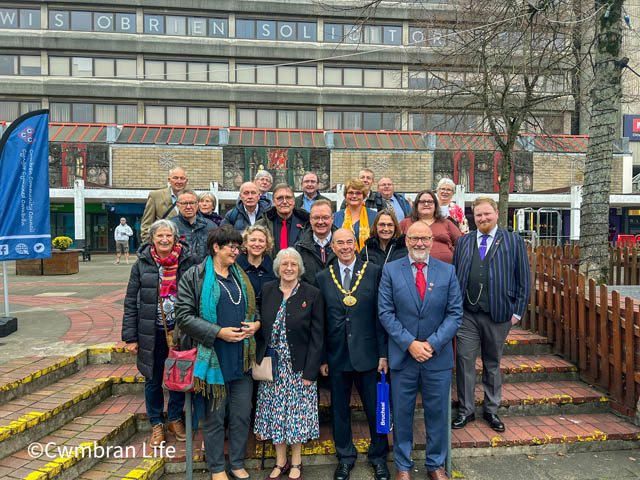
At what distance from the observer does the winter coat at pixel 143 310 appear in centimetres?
345

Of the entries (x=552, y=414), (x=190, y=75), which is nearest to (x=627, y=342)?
(x=552, y=414)

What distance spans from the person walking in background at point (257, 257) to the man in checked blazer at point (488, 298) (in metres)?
1.84

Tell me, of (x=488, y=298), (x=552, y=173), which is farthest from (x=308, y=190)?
(x=552, y=173)

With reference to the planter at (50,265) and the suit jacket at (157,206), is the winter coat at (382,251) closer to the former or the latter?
the suit jacket at (157,206)

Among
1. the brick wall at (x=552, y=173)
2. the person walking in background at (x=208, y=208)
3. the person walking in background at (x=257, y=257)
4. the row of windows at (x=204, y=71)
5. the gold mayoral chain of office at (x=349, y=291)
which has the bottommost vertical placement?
the gold mayoral chain of office at (x=349, y=291)

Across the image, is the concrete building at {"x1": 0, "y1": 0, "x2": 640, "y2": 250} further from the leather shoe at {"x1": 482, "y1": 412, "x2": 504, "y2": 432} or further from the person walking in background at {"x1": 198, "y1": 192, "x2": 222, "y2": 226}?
the leather shoe at {"x1": 482, "y1": 412, "x2": 504, "y2": 432}

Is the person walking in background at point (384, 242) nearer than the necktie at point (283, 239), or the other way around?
the person walking in background at point (384, 242)

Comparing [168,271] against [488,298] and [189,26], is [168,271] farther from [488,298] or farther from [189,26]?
[189,26]

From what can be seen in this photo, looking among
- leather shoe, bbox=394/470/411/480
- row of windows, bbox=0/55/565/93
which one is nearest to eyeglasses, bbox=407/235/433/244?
leather shoe, bbox=394/470/411/480

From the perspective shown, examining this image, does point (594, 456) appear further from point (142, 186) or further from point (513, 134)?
point (142, 186)

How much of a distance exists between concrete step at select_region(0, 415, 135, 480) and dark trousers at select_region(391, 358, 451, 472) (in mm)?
2401

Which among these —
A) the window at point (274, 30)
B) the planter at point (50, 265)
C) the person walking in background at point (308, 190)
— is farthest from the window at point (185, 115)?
the person walking in background at point (308, 190)

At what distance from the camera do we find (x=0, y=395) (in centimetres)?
353

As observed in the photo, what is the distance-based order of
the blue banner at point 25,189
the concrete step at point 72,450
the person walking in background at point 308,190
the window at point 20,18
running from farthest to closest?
1. the window at point 20,18
2. the blue banner at point 25,189
3. the person walking in background at point 308,190
4. the concrete step at point 72,450
